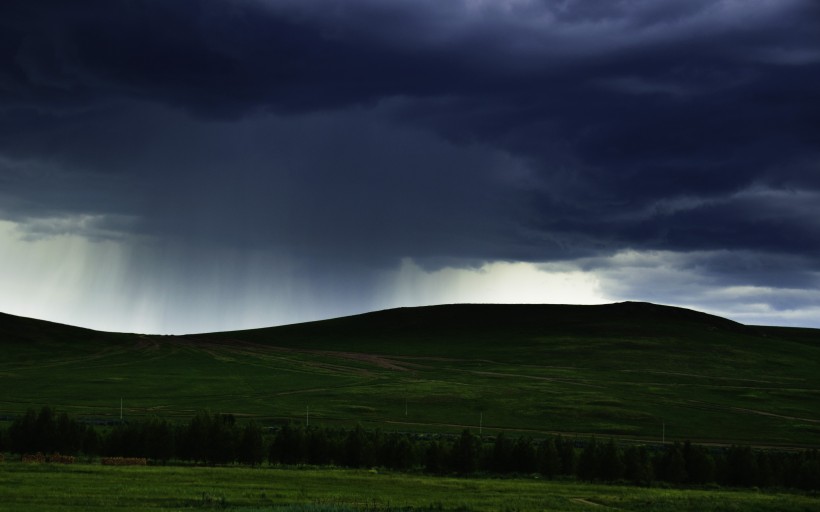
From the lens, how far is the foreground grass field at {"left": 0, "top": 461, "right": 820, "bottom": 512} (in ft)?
193

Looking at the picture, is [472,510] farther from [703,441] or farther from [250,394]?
[250,394]

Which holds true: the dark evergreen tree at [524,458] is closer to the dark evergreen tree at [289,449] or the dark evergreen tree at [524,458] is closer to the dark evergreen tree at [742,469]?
the dark evergreen tree at [742,469]

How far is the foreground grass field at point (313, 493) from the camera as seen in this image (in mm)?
58906

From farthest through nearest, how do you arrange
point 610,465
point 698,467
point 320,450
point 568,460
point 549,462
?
point 320,450, point 568,460, point 698,467, point 549,462, point 610,465

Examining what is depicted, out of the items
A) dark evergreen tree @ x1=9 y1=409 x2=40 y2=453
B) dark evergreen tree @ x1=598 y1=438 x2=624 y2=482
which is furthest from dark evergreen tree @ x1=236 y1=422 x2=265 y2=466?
dark evergreen tree @ x1=598 y1=438 x2=624 y2=482

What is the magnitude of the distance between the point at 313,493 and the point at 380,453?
3322 cm

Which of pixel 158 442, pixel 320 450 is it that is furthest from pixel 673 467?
pixel 158 442

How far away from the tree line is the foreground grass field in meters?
9.71

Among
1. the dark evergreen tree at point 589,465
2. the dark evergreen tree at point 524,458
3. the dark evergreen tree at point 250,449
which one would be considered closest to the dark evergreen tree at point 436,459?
the dark evergreen tree at point 524,458

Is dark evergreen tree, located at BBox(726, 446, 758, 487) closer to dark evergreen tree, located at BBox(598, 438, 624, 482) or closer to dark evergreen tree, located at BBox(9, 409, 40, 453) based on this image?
dark evergreen tree, located at BBox(598, 438, 624, 482)

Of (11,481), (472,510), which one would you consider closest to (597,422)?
(472,510)

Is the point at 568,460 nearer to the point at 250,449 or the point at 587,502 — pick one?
the point at 587,502

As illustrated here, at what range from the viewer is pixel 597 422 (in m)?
161

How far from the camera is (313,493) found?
6788 cm
